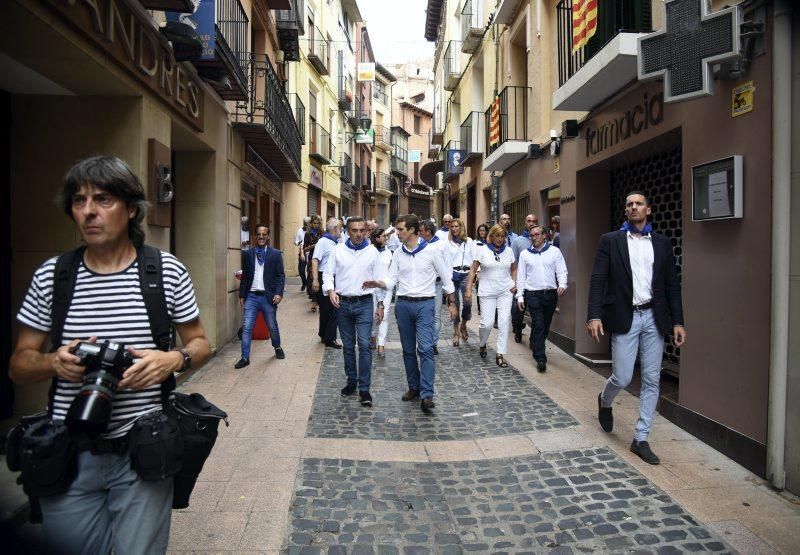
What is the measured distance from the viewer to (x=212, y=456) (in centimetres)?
462

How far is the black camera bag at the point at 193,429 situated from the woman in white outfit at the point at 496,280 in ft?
20.2

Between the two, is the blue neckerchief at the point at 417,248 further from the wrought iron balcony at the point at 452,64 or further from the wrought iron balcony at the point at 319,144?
the wrought iron balcony at the point at 319,144

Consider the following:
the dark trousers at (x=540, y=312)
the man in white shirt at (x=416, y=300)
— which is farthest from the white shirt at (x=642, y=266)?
the dark trousers at (x=540, y=312)

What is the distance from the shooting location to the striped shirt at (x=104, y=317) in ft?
6.79

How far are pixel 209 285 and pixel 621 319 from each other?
5.89m

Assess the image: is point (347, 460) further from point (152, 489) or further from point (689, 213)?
point (689, 213)

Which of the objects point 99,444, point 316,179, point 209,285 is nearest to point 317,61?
point 316,179

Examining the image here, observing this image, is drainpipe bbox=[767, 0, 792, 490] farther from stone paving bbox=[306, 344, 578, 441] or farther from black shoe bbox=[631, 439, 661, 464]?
stone paving bbox=[306, 344, 578, 441]

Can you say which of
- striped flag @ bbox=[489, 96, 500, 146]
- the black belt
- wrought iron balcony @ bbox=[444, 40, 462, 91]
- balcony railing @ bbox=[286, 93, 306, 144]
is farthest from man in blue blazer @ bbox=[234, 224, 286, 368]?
wrought iron balcony @ bbox=[444, 40, 462, 91]

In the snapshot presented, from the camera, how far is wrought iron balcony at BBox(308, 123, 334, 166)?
75.3 feet

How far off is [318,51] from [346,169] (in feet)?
32.6

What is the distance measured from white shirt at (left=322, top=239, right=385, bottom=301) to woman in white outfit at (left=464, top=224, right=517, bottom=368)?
219 centimetres

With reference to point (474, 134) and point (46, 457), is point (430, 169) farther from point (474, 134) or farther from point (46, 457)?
point (46, 457)

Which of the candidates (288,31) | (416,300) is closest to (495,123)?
(288,31)
